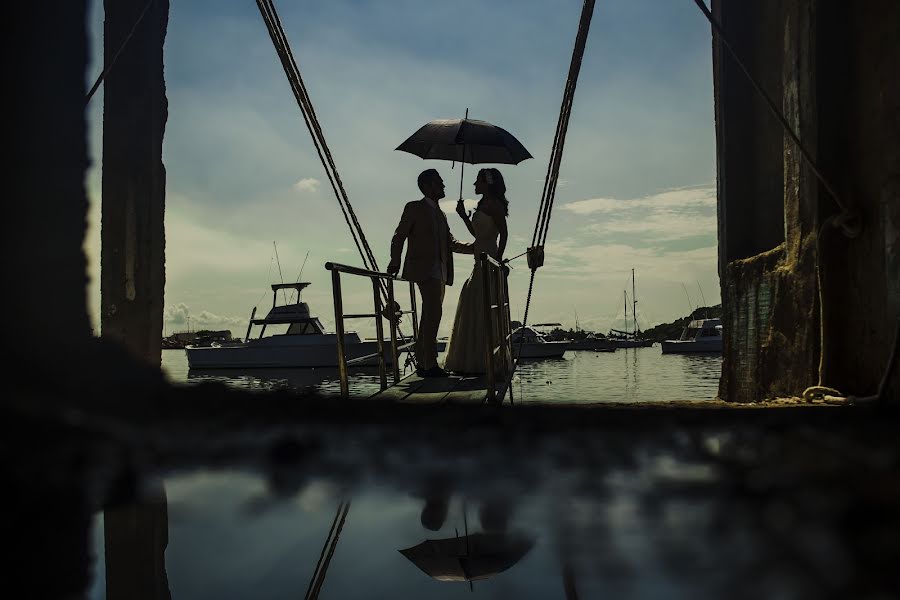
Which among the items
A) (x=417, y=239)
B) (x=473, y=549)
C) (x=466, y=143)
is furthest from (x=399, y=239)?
(x=473, y=549)

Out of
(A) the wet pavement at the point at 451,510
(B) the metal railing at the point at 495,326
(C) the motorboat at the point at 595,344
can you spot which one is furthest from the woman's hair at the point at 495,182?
(C) the motorboat at the point at 595,344

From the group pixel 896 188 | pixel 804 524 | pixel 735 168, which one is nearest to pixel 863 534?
pixel 804 524

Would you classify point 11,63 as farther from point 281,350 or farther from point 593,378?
point 593,378

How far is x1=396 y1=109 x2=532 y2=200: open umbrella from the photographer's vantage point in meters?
7.36

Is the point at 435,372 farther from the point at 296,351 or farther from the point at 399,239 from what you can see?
the point at 296,351

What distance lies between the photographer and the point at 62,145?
10.4 feet

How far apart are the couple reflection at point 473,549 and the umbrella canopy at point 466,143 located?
5.72 metres

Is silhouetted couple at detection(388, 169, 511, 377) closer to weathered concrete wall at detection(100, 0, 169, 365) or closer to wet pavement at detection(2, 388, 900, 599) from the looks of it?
weathered concrete wall at detection(100, 0, 169, 365)

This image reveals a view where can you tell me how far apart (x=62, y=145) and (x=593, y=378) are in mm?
31941

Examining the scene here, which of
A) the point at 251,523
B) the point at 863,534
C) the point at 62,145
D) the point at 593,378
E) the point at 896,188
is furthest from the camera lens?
the point at 593,378

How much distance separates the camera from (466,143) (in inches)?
287

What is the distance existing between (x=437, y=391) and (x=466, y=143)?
277cm

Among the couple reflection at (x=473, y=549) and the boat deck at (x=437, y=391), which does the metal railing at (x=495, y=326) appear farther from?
the couple reflection at (x=473, y=549)

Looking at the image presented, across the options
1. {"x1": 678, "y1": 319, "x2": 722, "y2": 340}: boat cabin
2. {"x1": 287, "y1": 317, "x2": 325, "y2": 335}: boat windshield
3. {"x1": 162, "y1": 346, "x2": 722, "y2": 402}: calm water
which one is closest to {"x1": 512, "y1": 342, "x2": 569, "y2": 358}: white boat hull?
{"x1": 162, "y1": 346, "x2": 722, "y2": 402}: calm water
